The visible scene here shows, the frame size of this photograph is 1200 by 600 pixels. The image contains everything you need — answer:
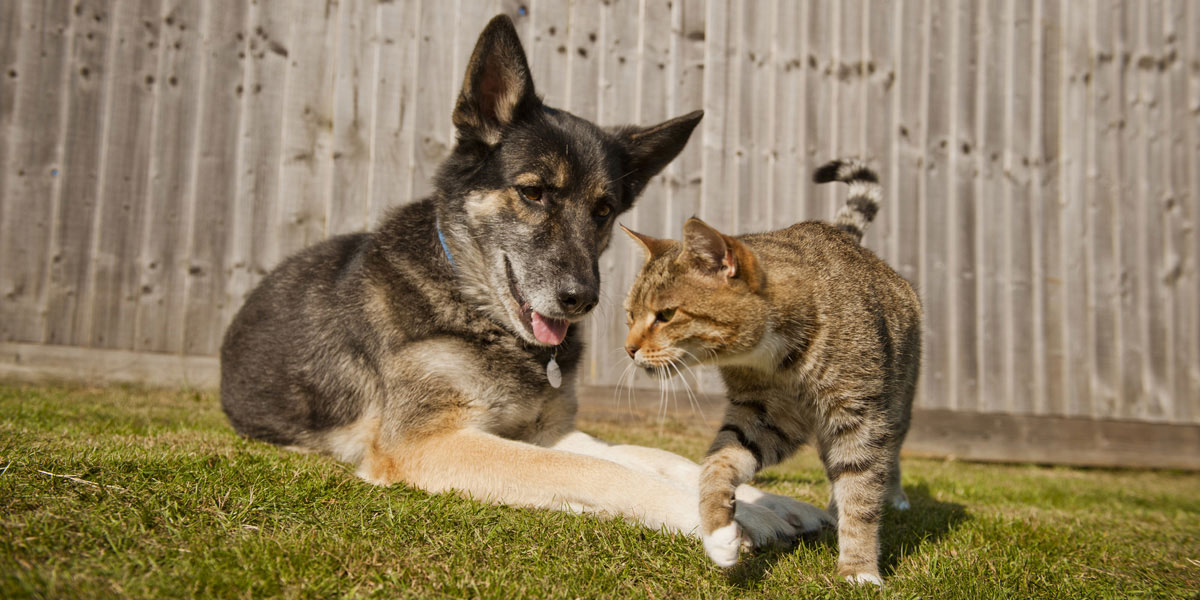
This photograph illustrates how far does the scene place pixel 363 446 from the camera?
376cm

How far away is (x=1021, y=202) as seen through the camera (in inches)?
273

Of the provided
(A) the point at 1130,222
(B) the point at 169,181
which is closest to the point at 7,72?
(B) the point at 169,181

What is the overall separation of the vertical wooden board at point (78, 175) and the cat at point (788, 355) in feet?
16.2

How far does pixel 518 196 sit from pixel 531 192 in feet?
0.22

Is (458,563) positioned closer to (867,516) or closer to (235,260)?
(867,516)

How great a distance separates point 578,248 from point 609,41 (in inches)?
136

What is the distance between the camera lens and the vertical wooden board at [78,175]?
5.74 m

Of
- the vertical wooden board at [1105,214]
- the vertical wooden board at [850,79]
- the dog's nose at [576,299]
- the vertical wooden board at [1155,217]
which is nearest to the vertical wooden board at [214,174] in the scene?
the dog's nose at [576,299]

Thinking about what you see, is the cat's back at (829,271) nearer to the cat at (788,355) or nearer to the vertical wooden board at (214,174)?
the cat at (788,355)

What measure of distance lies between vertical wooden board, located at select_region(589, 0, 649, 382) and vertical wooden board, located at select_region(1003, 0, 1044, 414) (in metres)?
3.58

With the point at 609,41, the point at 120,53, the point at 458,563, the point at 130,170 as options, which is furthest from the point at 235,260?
the point at 458,563

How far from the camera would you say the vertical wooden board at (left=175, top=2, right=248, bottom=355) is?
19.5 ft

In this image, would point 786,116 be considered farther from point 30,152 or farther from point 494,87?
point 30,152

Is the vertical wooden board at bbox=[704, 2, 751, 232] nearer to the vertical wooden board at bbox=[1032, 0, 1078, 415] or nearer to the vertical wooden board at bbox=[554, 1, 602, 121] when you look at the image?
the vertical wooden board at bbox=[554, 1, 602, 121]
